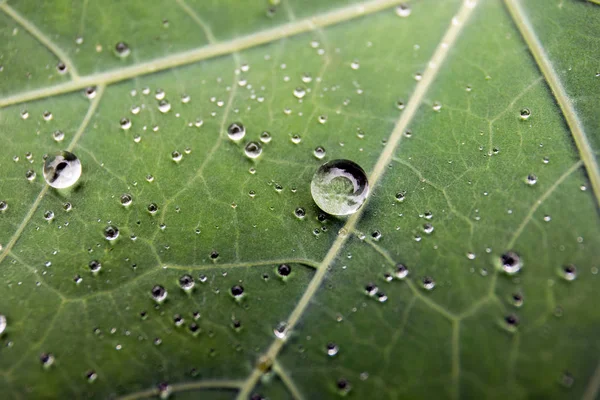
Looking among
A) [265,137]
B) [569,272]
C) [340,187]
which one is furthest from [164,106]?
[569,272]

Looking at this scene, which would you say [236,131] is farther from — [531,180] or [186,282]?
[531,180]

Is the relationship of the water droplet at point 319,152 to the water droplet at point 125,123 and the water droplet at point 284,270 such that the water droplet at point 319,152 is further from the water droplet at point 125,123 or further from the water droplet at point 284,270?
the water droplet at point 125,123

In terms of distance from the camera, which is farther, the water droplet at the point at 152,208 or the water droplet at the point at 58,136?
the water droplet at the point at 58,136

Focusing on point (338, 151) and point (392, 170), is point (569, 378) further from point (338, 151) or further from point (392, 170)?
point (338, 151)

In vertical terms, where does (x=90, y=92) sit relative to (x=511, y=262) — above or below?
above

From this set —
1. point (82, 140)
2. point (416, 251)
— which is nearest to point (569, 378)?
point (416, 251)

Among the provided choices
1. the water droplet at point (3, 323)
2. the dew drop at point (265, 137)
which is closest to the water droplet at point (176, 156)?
the dew drop at point (265, 137)
